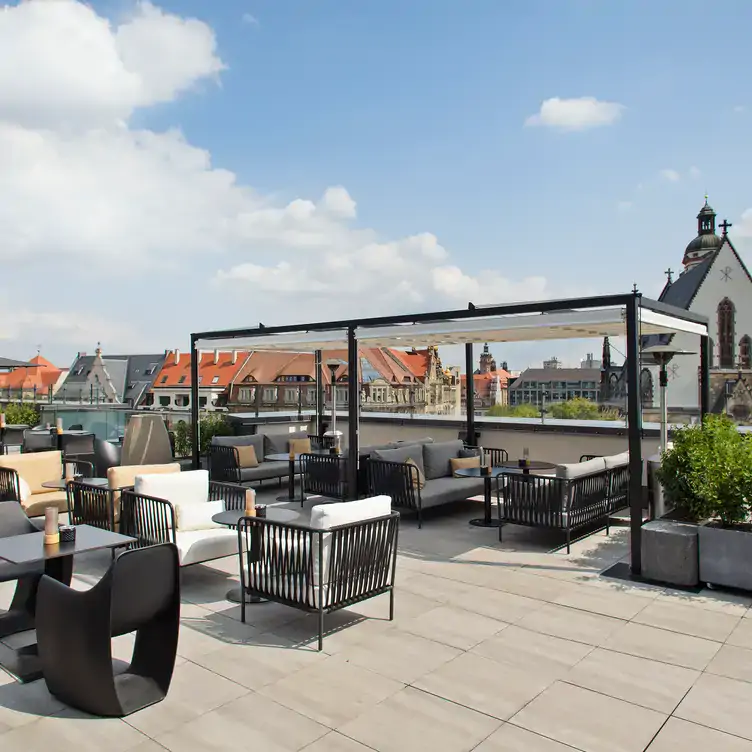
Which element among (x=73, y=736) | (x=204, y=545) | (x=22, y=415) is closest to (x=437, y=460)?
(x=204, y=545)

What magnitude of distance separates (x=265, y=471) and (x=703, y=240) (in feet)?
207

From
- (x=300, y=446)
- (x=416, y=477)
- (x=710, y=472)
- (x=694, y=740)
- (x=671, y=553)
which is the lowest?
(x=694, y=740)

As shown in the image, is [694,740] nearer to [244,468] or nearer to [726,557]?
[726,557]

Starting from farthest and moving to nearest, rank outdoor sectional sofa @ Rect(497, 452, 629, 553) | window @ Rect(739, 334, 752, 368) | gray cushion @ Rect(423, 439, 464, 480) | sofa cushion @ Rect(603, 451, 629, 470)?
1. window @ Rect(739, 334, 752, 368)
2. gray cushion @ Rect(423, 439, 464, 480)
3. sofa cushion @ Rect(603, 451, 629, 470)
4. outdoor sectional sofa @ Rect(497, 452, 629, 553)

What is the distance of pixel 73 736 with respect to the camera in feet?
9.12

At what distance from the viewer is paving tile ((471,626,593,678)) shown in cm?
347

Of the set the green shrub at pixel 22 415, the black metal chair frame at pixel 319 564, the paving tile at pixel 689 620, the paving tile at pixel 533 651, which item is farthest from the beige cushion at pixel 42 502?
the green shrub at pixel 22 415

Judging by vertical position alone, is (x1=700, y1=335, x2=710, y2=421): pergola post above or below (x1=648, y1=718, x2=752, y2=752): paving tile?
above

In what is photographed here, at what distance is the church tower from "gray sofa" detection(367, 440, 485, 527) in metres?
60.7

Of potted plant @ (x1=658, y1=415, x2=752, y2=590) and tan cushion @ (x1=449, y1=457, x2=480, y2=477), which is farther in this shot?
tan cushion @ (x1=449, y1=457, x2=480, y2=477)

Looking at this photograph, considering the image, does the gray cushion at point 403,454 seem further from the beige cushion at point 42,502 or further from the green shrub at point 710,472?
the beige cushion at point 42,502

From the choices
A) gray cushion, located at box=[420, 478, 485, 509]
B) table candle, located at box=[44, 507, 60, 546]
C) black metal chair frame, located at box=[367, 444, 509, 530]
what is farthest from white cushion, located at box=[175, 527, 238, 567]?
gray cushion, located at box=[420, 478, 485, 509]

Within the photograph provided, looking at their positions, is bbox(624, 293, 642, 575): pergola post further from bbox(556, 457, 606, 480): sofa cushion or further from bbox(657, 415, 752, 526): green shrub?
bbox(556, 457, 606, 480): sofa cushion

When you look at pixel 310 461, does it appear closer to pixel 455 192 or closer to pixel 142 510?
pixel 142 510
